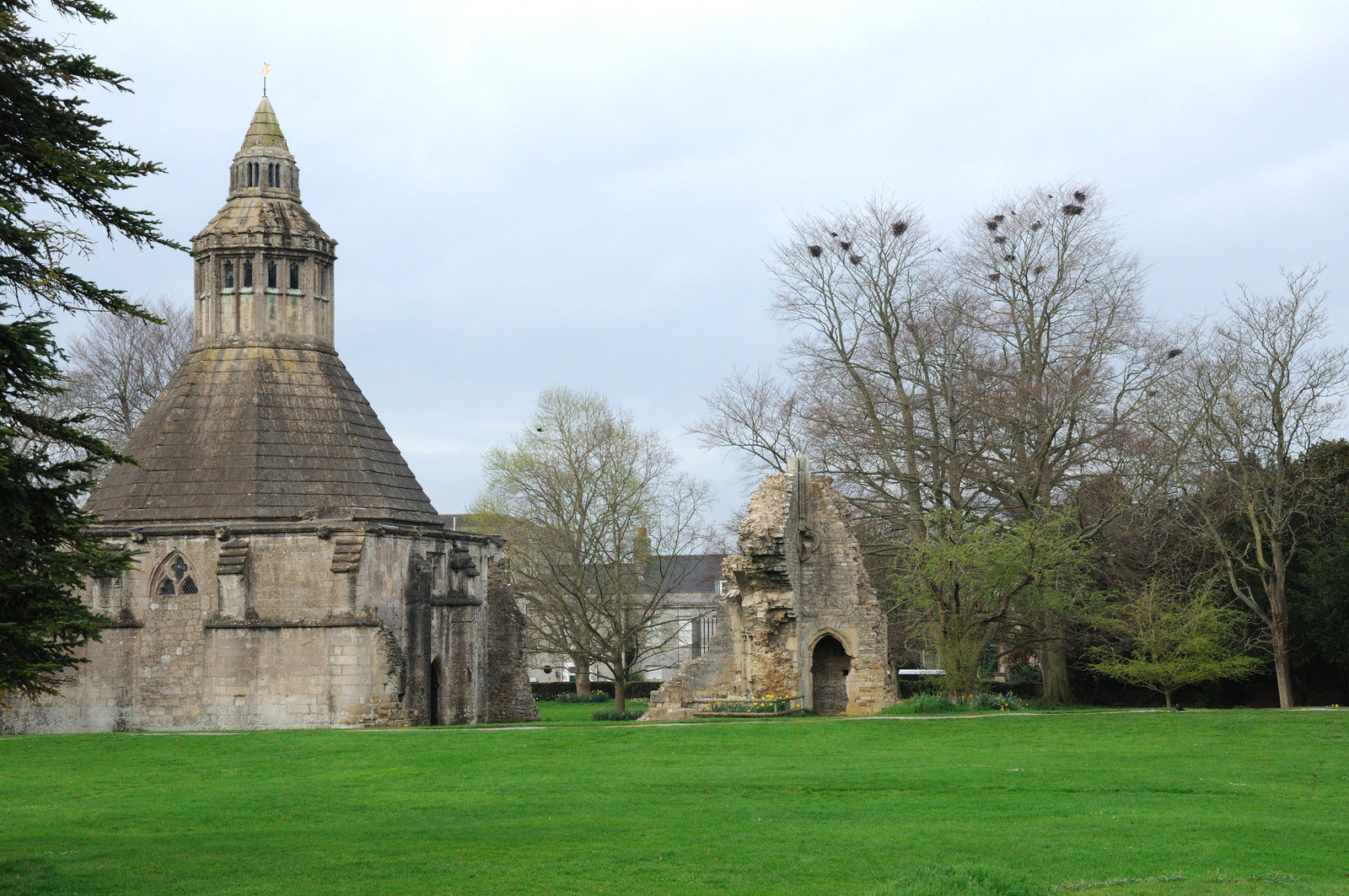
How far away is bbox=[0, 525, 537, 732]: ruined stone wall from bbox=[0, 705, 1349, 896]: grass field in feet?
23.0

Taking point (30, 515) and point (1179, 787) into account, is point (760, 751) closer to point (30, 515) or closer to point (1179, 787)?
point (1179, 787)

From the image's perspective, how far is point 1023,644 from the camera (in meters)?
34.6

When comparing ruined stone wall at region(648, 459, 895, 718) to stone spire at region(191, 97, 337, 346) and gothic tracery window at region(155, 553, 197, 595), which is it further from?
stone spire at region(191, 97, 337, 346)

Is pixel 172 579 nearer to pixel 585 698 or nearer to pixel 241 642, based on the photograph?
pixel 241 642

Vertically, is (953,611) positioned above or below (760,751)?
above

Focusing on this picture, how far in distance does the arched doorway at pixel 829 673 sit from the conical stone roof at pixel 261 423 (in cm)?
971

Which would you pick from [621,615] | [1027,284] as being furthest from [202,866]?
[621,615]

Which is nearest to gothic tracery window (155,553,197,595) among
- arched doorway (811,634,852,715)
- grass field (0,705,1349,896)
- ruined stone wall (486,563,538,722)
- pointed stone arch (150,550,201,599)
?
pointed stone arch (150,550,201,599)

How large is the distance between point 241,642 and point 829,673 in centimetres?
1260

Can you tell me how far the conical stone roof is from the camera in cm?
3256

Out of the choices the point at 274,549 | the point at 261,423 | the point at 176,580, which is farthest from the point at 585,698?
the point at 176,580

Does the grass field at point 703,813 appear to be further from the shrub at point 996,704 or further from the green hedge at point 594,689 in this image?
the green hedge at point 594,689

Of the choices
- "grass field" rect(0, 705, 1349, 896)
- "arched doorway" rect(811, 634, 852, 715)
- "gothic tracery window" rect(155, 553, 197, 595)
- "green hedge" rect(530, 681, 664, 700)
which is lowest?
"grass field" rect(0, 705, 1349, 896)

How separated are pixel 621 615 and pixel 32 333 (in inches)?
1373
